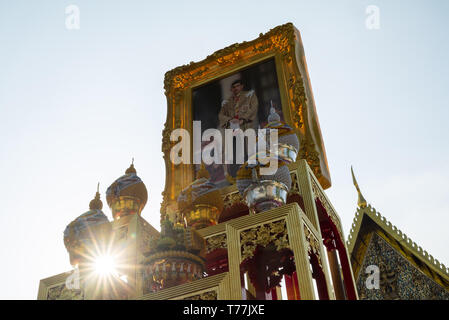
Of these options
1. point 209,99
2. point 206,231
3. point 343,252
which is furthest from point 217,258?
point 209,99

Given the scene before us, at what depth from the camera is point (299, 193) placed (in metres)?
2.88

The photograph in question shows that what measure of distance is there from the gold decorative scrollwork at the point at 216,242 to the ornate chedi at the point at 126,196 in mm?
1137

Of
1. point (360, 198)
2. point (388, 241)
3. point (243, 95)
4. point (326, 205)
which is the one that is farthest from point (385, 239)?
point (326, 205)

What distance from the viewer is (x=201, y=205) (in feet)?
10.2

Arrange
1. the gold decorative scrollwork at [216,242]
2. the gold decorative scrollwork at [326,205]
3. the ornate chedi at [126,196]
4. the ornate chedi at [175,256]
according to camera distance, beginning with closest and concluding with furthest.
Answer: the ornate chedi at [175,256], the gold decorative scrollwork at [216,242], the gold decorative scrollwork at [326,205], the ornate chedi at [126,196]

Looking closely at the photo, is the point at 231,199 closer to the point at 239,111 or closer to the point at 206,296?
the point at 206,296

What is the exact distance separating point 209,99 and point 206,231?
101 inches

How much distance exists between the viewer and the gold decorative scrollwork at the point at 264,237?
2.21m

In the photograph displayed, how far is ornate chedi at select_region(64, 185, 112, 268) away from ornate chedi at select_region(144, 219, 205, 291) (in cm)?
53

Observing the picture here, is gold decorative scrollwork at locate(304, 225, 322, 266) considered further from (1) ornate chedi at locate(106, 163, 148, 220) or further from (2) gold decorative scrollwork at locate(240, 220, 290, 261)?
(1) ornate chedi at locate(106, 163, 148, 220)

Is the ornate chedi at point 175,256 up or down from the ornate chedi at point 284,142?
down

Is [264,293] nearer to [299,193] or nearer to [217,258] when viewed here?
[217,258]

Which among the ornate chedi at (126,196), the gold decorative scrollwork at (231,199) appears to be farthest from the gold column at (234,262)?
the ornate chedi at (126,196)

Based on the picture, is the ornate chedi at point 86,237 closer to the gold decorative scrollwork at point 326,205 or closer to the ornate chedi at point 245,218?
the ornate chedi at point 245,218
